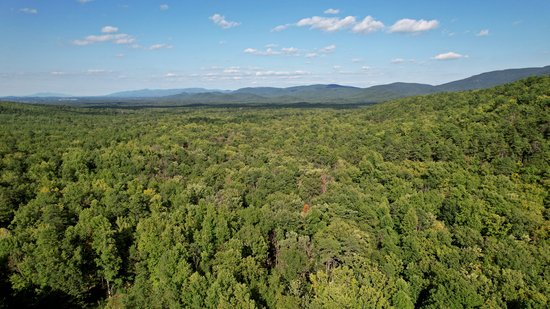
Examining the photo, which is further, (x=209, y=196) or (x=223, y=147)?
(x=223, y=147)

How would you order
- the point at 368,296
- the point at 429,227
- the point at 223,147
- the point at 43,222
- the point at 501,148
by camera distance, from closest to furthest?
1. the point at 368,296
2. the point at 43,222
3. the point at 429,227
4. the point at 501,148
5. the point at 223,147

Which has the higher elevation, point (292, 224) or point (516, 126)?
point (516, 126)

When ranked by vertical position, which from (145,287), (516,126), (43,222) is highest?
(516,126)

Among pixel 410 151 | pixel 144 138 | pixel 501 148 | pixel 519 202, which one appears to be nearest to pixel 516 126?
pixel 501 148

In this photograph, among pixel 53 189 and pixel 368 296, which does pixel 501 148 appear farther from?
pixel 53 189

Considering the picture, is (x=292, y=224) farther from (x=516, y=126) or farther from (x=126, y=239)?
(x=516, y=126)

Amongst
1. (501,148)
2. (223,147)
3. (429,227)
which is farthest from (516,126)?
(223,147)

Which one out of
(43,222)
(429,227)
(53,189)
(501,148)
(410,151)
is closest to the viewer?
(43,222)
